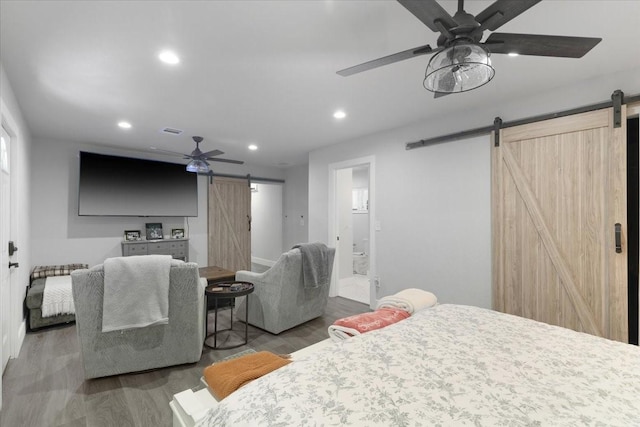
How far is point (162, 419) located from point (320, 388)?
1.62 metres

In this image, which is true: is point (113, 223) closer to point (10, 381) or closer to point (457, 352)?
point (10, 381)

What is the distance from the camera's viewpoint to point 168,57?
216cm

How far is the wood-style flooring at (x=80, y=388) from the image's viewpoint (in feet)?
6.48

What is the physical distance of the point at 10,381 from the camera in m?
2.39

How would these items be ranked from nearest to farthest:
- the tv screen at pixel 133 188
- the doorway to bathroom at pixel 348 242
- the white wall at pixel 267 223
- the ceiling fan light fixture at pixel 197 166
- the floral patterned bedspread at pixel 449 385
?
the floral patterned bedspread at pixel 449 385, the ceiling fan light fixture at pixel 197 166, the doorway to bathroom at pixel 348 242, the tv screen at pixel 133 188, the white wall at pixel 267 223

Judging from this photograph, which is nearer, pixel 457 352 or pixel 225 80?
pixel 457 352

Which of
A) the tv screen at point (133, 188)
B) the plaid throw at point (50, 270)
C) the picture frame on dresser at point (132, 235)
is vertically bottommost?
the plaid throw at point (50, 270)

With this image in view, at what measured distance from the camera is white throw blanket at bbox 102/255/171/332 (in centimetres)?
222

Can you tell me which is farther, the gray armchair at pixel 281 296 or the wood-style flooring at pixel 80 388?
the gray armchair at pixel 281 296

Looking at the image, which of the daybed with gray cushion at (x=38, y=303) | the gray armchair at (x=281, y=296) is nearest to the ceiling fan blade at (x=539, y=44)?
the gray armchair at (x=281, y=296)

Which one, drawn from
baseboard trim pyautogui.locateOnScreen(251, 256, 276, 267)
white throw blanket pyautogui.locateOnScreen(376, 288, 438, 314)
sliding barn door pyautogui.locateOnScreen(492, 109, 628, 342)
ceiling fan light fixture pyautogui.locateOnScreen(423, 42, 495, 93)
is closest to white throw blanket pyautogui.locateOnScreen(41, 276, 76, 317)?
white throw blanket pyautogui.locateOnScreen(376, 288, 438, 314)

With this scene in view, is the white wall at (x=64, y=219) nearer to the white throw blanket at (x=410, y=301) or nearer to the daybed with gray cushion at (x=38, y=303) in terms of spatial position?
the daybed with gray cushion at (x=38, y=303)

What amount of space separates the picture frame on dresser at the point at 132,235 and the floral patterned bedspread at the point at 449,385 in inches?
196

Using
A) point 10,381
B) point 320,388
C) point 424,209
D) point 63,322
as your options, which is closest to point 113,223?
point 63,322
